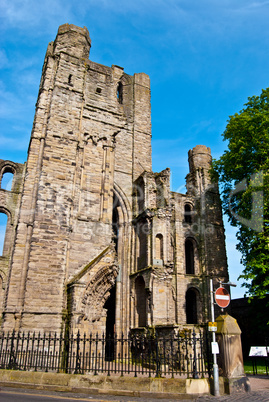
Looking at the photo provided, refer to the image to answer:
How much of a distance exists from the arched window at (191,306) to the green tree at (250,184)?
469cm

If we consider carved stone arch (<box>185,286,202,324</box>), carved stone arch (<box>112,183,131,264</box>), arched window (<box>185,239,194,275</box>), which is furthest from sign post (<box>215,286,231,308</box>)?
arched window (<box>185,239,194,275</box>)

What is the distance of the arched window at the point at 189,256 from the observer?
21.7 meters

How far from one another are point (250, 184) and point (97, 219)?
769 cm

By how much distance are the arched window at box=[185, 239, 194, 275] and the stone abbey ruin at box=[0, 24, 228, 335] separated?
69 mm

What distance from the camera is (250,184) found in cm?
1598

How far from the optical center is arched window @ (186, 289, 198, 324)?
20478mm

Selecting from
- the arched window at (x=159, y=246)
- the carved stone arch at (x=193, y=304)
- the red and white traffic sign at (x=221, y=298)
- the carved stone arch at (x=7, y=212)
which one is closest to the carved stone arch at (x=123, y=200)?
the arched window at (x=159, y=246)

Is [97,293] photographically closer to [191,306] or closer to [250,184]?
[250,184]

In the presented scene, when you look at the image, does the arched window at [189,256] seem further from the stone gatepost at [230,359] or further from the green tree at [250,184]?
the stone gatepost at [230,359]

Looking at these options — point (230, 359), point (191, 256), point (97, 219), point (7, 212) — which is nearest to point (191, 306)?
point (191, 256)

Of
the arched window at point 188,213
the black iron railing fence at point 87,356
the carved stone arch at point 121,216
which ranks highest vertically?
the arched window at point 188,213

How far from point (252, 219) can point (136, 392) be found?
441 inches

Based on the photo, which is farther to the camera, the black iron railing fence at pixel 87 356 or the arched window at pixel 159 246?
the arched window at pixel 159 246

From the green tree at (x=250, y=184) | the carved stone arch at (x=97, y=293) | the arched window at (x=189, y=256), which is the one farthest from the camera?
the arched window at (x=189, y=256)
